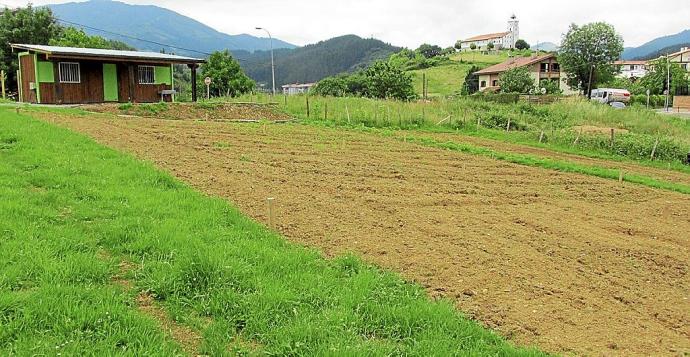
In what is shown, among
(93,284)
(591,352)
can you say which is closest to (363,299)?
(591,352)

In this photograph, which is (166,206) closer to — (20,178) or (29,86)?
(20,178)

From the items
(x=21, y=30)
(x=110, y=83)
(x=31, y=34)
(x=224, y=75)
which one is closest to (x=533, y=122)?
(x=110, y=83)

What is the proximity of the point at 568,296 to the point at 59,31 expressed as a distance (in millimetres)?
50822

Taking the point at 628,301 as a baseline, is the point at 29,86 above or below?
above

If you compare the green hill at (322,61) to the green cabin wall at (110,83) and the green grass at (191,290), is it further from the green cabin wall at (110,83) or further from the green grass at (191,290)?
the green grass at (191,290)

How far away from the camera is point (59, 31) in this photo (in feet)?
153

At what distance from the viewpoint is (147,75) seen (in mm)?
29641

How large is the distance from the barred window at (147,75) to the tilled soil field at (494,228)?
1599 cm

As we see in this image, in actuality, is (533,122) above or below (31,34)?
below

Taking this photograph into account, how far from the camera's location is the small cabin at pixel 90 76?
2548 centimetres

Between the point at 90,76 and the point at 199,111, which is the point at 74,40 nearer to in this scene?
the point at 90,76

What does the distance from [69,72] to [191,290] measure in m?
25.5

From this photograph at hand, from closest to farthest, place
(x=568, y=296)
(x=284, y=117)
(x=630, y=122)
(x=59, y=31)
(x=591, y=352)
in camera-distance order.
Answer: (x=591, y=352), (x=568, y=296), (x=284, y=117), (x=630, y=122), (x=59, y=31)

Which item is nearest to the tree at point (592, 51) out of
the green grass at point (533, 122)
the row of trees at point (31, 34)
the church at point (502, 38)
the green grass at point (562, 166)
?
the green grass at point (533, 122)
